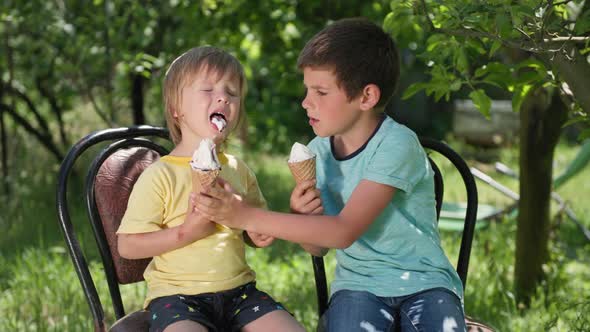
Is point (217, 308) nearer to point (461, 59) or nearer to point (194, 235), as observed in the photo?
point (194, 235)

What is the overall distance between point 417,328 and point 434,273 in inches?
6.8

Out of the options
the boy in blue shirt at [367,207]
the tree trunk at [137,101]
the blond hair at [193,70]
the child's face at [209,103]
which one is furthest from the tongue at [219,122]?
the tree trunk at [137,101]

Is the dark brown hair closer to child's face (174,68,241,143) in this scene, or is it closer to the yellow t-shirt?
child's face (174,68,241,143)

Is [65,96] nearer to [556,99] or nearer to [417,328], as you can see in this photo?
[556,99]

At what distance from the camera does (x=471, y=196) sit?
251 cm

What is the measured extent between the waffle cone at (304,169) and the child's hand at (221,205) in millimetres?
150

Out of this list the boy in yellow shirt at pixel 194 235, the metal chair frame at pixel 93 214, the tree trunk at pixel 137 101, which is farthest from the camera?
the tree trunk at pixel 137 101

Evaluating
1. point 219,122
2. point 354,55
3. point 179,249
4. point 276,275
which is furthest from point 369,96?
point 276,275

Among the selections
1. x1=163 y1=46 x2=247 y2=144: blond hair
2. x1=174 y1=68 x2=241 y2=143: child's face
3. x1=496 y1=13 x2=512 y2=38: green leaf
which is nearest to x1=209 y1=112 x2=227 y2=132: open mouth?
x1=174 y1=68 x2=241 y2=143: child's face

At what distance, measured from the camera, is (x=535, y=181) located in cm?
365

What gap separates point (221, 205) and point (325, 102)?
41 cm

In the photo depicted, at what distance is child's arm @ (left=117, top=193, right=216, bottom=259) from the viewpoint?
6.93ft

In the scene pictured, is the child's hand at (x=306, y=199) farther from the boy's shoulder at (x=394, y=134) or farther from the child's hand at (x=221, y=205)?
the boy's shoulder at (x=394, y=134)

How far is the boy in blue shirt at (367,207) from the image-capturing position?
2107 mm
